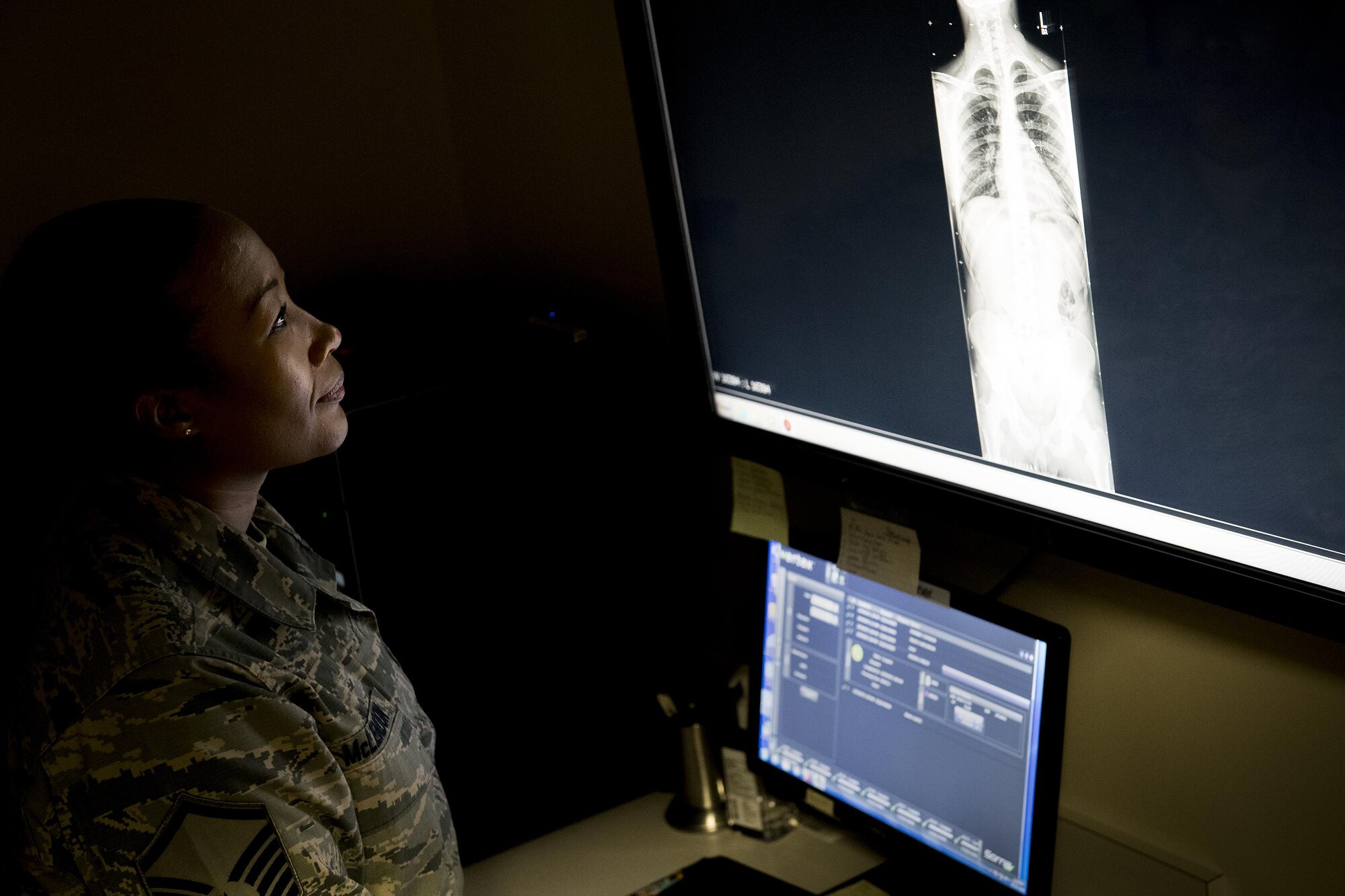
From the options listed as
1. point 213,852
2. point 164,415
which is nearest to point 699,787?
point 213,852

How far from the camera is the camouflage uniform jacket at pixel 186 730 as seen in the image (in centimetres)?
87

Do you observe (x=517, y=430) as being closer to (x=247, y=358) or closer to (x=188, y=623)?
(x=247, y=358)

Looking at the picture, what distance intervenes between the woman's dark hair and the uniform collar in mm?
66

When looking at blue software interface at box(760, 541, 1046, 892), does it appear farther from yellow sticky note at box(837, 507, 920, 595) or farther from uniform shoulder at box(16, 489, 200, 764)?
uniform shoulder at box(16, 489, 200, 764)

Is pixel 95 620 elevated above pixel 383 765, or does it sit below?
above

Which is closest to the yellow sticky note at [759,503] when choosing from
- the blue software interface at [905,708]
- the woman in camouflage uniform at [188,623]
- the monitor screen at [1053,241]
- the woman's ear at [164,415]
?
the blue software interface at [905,708]

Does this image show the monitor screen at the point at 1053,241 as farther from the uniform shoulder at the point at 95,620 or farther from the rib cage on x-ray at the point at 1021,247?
the uniform shoulder at the point at 95,620

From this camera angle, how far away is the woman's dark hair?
0.92 meters

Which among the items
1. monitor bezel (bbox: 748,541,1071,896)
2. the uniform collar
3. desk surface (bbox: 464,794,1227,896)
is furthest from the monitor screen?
the uniform collar

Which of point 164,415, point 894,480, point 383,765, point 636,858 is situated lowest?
point 636,858

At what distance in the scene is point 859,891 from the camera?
1.21 m

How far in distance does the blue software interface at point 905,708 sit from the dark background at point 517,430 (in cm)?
8

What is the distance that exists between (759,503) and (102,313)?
0.72m

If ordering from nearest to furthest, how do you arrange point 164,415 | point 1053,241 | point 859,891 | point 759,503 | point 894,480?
point 1053,241 < point 164,415 < point 894,480 < point 859,891 < point 759,503
